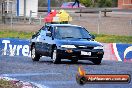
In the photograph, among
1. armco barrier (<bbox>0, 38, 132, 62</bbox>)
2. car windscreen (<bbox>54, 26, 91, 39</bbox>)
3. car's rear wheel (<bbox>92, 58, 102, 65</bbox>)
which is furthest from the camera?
armco barrier (<bbox>0, 38, 132, 62</bbox>)

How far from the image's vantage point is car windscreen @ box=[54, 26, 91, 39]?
61.5 feet

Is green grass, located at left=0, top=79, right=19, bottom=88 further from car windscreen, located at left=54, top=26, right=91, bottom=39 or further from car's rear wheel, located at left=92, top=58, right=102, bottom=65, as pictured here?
car windscreen, located at left=54, top=26, right=91, bottom=39

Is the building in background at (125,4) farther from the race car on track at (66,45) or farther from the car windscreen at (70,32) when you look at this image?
the car windscreen at (70,32)

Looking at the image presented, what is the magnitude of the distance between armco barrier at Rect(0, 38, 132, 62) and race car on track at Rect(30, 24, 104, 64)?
10.2 feet

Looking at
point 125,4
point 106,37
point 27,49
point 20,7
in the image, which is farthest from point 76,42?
point 125,4

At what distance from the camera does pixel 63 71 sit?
14672mm

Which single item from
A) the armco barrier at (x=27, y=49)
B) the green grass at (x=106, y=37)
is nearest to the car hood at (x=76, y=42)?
the armco barrier at (x=27, y=49)

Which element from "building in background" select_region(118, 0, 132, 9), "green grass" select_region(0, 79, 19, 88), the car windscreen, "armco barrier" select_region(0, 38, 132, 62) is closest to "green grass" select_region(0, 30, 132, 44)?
"armco barrier" select_region(0, 38, 132, 62)

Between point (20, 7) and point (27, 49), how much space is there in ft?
84.7

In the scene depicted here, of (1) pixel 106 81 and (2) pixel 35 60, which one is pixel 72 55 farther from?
(1) pixel 106 81

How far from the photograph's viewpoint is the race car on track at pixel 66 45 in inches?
696

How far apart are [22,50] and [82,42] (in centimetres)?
656

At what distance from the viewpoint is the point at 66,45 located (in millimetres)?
17766

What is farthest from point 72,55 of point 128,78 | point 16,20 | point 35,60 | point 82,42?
point 16,20
